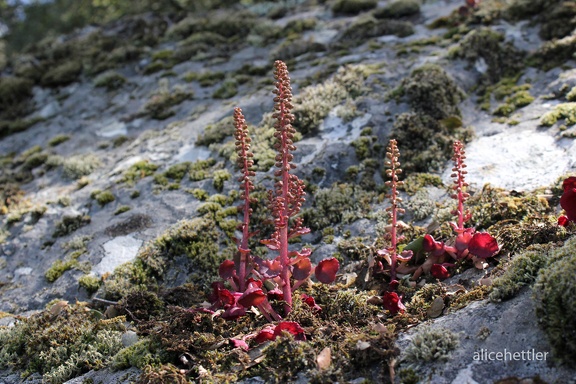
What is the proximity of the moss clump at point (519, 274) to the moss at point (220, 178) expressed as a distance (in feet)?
14.8

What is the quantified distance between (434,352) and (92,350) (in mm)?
3360

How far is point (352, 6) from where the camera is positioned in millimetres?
14242

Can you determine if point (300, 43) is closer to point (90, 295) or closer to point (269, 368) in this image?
point (90, 295)

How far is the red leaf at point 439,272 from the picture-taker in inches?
213

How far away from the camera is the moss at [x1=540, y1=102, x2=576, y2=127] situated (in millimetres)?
7632

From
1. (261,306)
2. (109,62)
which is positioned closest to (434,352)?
(261,306)

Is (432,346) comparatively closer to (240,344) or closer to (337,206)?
(240,344)

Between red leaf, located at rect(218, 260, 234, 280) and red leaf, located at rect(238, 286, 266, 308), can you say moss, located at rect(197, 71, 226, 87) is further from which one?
red leaf, located at rect(238, 286, 266, 308)

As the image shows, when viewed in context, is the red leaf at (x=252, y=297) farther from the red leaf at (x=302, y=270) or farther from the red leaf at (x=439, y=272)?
the red leaf at (x=439, y=272)

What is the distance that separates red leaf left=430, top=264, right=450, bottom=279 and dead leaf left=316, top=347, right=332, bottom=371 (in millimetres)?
1664

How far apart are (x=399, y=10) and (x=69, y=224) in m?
9.72

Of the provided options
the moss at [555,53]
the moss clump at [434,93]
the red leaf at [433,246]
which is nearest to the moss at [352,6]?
the moss at [555,53]

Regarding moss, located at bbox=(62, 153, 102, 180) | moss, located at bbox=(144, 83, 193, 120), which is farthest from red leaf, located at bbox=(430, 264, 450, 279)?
moss, located at bbox=(144, 83, 193, 120)

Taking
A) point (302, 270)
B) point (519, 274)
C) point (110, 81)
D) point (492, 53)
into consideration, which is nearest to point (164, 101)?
point (110, 81)
